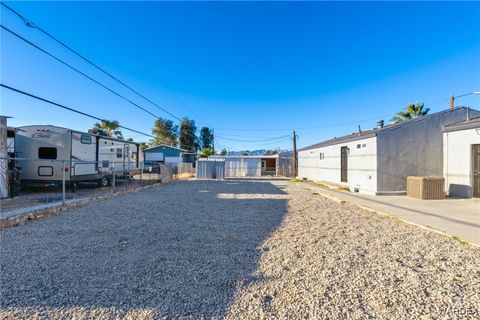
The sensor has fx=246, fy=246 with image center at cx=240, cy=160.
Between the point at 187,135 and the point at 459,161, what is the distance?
44954 millimetres

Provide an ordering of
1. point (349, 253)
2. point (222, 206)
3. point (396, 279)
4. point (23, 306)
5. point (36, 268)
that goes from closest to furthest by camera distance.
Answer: point (23, 306) → point (396, 279) → point (36, 268) → point (349, 253) → point (222, 206)

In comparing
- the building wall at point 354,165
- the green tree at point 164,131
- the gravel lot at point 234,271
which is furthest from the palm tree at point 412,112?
the green tree at point 164,131

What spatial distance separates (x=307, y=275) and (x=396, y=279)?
1153 mm

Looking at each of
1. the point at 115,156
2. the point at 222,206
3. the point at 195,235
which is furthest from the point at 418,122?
the point at 115,156

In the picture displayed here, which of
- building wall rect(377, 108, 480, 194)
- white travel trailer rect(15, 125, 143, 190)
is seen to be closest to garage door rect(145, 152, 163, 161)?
white travel trailer rect(15, 125, 143, 190)

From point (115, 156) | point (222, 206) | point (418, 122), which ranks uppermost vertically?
point (418, 122)

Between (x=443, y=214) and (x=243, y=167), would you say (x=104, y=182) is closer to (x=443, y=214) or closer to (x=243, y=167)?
(x=443, y=214)

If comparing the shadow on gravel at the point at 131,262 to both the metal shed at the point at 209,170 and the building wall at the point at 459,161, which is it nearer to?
the building wall at the point at 459,161

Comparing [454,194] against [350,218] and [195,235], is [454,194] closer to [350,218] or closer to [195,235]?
[350,218]

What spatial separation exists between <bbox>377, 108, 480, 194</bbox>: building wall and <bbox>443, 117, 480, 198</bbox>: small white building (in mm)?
387

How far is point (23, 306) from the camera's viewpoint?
8.52 ft

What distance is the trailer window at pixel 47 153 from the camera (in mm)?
10836

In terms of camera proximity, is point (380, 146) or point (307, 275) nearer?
point (307, 275)

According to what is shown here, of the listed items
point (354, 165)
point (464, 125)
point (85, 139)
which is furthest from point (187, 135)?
point (464, 125)
